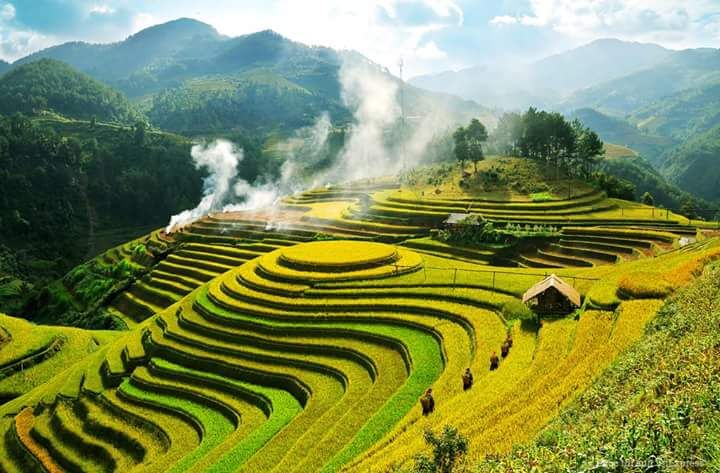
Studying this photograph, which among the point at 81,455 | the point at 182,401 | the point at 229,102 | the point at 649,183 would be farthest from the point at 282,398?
the point at 229,102

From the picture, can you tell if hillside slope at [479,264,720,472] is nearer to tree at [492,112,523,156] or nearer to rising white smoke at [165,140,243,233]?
tree at [492,112,523,156]

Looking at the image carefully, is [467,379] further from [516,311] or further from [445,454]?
[516,311]

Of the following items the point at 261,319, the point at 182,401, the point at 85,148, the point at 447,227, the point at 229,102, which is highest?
the point at 229,102

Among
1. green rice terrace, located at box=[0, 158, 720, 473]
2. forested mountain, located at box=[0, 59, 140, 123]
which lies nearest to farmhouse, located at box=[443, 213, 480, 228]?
green rice terrace, located at box=[0, 158, 720, 473]

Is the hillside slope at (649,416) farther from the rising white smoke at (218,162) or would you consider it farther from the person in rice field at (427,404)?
the rising white smoke at (218,162)

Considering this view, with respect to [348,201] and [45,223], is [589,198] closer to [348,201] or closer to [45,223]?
[348,201]

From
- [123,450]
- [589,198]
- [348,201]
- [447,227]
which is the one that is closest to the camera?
[123,450]

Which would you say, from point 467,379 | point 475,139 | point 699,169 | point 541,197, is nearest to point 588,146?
point 541,197
